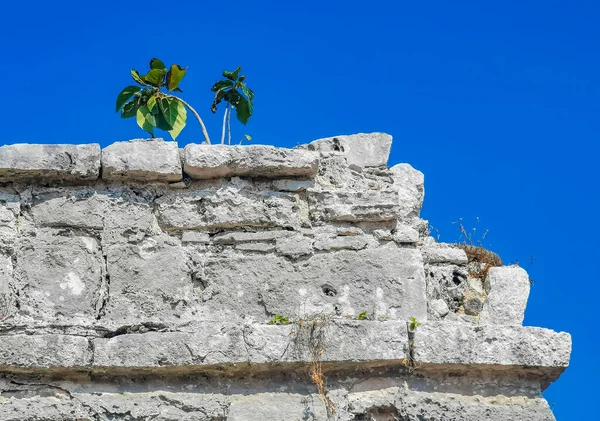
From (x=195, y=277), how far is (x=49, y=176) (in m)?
0.94

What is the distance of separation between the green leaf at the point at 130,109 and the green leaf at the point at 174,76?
23 cm

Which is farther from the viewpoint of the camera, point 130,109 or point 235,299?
point 130,109

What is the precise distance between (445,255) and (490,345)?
0.78 meters

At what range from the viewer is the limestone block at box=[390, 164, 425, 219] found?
5.20 meters

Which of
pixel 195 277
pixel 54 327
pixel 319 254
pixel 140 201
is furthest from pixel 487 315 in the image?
pixel 54 327

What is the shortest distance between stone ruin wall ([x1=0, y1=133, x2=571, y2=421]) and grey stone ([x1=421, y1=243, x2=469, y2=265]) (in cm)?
11

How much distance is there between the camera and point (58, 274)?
480 cm

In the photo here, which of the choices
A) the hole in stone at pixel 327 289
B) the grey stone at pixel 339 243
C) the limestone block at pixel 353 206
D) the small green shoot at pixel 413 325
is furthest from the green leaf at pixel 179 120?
the small green shoot at pixel 413 325

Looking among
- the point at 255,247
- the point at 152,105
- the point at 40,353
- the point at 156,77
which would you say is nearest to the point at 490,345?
the point at 255,247

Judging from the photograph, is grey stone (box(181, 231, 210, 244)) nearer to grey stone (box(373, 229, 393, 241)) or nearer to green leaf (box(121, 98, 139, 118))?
grey stone (box(373, 229, 393, 241))

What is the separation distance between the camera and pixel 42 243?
485 cm

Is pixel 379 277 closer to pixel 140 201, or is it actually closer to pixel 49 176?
pixel 140 201

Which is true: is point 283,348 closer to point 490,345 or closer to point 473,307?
point 490,345

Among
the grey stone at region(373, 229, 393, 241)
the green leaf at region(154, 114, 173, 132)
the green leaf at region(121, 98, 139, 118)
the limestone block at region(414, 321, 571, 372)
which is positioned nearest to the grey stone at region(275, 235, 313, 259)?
the grey stone at region(373, 229, 393, 241)
